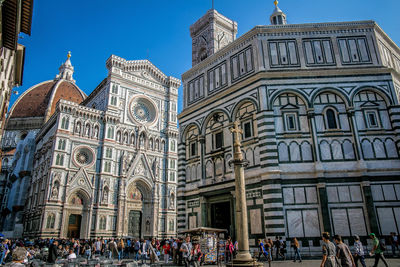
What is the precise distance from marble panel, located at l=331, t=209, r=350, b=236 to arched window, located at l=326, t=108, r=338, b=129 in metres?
4.23

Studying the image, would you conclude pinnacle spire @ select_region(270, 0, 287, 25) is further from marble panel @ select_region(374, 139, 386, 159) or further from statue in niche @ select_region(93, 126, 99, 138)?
statue in niche @ select_region(93, 126, 99, 138)

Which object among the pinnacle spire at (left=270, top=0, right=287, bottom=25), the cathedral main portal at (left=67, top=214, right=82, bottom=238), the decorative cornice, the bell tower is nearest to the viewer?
the decorative cornice

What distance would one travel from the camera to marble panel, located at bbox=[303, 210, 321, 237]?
13055 mm

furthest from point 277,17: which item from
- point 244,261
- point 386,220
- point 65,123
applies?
point 65,123

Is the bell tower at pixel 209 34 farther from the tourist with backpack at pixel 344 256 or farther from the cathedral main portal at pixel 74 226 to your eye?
the tourist with backpack at pixel 344 256

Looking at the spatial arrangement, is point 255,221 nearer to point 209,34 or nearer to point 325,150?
point 325,150

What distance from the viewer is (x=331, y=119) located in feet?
48.8

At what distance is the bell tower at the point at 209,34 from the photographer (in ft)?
92.7

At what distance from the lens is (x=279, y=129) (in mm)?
14852

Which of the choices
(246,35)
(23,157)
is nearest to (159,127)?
(23,157)

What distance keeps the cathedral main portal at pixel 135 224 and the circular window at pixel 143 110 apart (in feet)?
42.0

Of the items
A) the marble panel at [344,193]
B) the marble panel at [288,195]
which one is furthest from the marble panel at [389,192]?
the marble panel at [288,195]

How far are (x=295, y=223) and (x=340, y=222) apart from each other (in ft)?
6.57

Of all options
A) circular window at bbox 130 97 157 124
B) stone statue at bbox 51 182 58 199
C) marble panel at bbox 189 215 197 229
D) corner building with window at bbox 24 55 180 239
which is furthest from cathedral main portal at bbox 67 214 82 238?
marble panel at bbox 189 215 197 229
